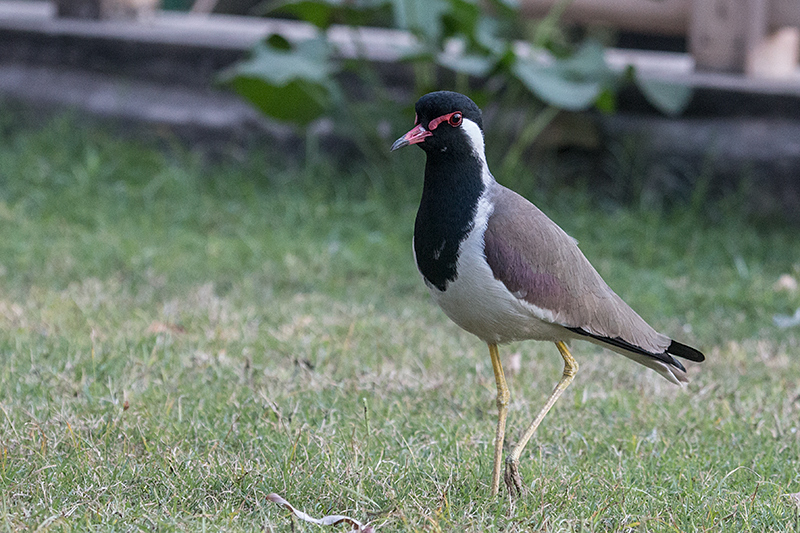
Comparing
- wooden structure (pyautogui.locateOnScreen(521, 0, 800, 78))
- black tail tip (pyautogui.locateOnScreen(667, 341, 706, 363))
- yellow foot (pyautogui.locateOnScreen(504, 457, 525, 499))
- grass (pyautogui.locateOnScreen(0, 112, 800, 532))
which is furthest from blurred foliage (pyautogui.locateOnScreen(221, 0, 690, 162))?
yellow foot (pyautogui.locateOnScreen(504, 457, 525, 499))

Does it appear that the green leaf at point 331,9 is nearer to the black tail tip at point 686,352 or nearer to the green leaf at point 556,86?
the green leaf at point 556,86

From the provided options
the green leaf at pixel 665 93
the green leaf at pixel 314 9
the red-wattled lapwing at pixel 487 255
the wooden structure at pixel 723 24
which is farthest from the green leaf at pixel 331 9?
the red-wattled lapwing at pixel 487 255

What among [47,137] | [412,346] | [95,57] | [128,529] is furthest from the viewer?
[95,57]

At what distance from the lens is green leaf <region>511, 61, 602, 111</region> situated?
5801 mm

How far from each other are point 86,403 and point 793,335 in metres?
2.97

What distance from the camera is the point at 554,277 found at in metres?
2.74

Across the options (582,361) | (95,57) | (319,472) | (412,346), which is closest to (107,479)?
(319,472)

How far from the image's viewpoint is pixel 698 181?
621 centimetres

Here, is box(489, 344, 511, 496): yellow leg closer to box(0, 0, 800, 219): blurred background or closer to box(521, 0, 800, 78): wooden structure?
box(0, 0, 800, 219): blurred background

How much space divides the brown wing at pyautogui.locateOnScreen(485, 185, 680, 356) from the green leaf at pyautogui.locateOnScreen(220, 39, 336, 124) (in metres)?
3.40

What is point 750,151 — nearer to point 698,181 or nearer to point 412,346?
point 698,181

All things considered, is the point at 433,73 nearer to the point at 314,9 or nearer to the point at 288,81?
the point at 314,9

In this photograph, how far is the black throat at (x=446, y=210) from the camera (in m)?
2.63

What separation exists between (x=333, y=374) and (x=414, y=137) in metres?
1.36
